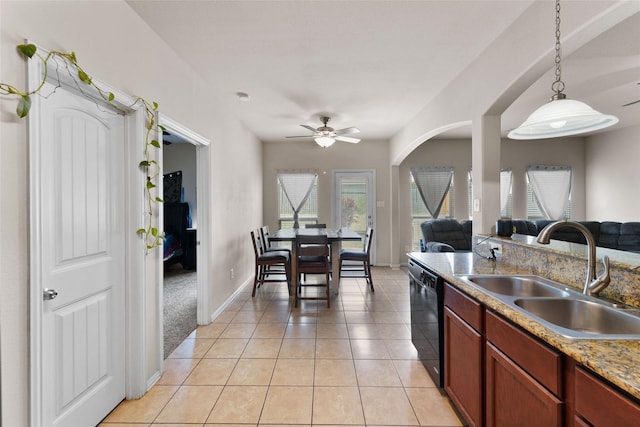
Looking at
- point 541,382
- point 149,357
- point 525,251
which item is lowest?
point 149,357

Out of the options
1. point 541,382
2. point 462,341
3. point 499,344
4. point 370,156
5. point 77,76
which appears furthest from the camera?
point 370,156

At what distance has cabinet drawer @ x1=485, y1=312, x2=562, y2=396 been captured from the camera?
96 centimetres

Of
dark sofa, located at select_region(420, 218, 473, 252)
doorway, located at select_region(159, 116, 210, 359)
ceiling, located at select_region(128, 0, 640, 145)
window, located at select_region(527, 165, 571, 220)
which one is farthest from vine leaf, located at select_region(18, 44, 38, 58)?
window, located at select_region(527, 165, 571, 220)

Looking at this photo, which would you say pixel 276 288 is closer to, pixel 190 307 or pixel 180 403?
pixel 190 307

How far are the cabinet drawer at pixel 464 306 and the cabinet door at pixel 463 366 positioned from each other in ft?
0.11

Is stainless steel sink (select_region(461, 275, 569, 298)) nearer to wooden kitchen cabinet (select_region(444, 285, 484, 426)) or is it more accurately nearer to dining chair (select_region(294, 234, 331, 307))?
wooden kitchen cabinet (select_region(444, 285, 484, 426))

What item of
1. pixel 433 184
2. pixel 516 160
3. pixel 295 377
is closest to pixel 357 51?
pixel 295 377

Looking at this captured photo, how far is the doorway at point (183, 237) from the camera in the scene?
10.2ft

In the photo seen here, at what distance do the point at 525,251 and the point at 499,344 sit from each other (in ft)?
3.19

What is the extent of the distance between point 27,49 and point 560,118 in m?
2.44

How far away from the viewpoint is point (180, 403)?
6.20 feet

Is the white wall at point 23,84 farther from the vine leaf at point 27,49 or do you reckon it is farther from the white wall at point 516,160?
the white wall at point 516,160

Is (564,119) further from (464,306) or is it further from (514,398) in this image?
(514,398)

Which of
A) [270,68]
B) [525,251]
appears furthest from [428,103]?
[525,251]
